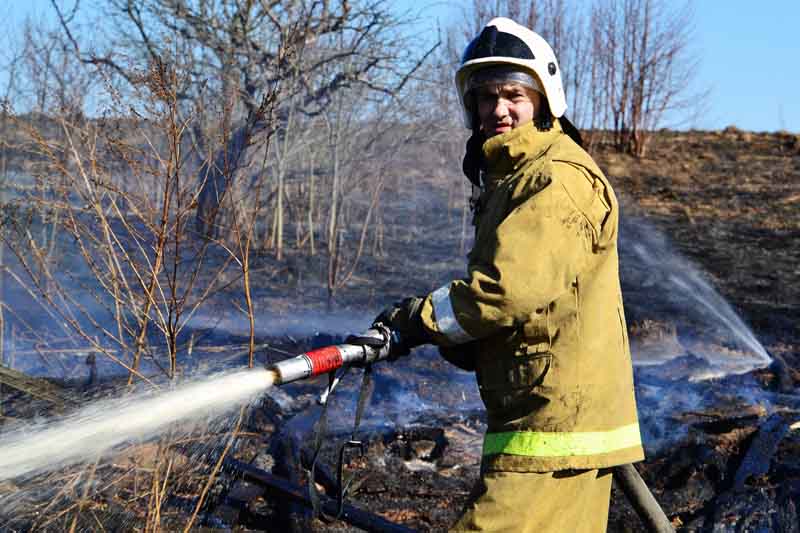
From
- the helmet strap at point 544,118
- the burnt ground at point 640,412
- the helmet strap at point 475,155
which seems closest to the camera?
the helmet strap at point 544,118

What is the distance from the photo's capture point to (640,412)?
256 inches

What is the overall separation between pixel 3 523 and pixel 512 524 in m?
2.57

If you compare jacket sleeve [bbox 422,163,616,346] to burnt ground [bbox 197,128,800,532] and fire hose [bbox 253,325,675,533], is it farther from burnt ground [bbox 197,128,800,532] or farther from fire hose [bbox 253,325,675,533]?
burnt ground [bbox 197,128,800,532]

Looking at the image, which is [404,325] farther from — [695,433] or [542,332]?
[695,433]

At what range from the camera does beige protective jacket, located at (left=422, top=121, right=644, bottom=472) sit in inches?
88.0

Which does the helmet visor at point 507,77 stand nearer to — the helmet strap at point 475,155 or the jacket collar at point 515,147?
the jacket collar at point 515,147

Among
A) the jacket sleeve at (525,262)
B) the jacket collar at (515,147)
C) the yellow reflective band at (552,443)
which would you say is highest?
the jacket collar at (515,147)

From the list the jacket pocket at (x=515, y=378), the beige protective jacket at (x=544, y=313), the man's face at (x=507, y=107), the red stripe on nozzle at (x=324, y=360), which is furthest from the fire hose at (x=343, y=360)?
the man's face at (x=507, y=107)

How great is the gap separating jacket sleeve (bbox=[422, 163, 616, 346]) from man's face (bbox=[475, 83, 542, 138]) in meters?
0.35

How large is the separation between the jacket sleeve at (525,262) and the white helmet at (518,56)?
414 mm

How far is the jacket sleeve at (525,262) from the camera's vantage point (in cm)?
221

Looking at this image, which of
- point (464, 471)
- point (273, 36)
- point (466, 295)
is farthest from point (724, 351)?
point (466, 295)

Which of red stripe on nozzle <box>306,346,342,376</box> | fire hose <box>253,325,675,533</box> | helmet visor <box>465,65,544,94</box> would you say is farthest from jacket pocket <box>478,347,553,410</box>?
helmet visor <box>465,65,544,94</box>

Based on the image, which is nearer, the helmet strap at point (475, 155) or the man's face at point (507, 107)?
the man's face at point (507, 107)
